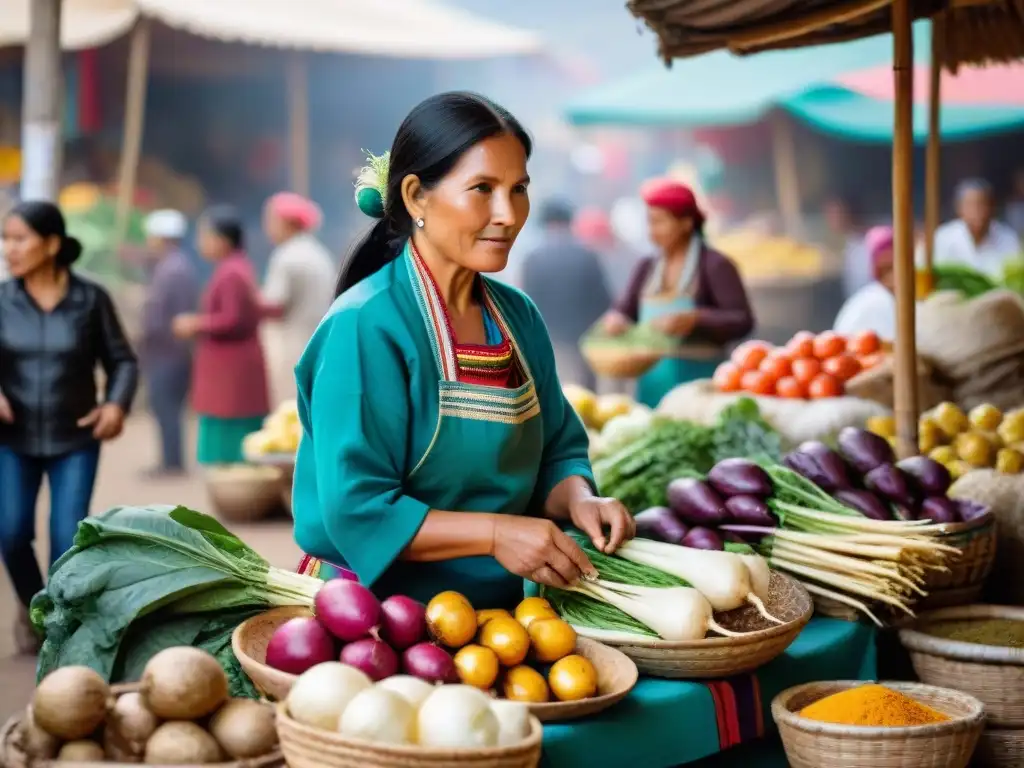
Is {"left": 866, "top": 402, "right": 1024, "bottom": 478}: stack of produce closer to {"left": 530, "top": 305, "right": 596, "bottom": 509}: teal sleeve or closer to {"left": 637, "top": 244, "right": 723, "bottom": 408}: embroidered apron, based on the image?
{"left": 637, "top": 244, "right": 723, "bottom": 408}: embroidered apron

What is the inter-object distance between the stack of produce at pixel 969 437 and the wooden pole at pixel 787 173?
10586 millimetres

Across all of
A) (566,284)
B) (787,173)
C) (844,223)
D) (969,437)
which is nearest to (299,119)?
(566,284)

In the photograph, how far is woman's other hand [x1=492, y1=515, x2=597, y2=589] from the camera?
8.80 feet

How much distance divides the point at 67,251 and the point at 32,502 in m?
1.01

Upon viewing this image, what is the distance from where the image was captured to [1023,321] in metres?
5.68

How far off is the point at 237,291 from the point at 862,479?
18.9ft

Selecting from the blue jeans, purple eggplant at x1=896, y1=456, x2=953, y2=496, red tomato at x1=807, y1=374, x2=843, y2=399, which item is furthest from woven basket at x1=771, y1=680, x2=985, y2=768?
the blue jeans

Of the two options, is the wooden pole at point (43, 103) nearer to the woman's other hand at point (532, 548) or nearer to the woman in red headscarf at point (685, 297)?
the woman in red headscarf at point (685, 297)

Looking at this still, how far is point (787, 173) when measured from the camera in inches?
614

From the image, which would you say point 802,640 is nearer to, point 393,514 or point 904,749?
→ point 904,749

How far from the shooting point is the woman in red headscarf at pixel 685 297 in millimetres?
6629

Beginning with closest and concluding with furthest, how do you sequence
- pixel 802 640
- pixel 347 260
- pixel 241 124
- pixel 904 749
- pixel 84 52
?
pixel 904 749, pixel 347 260, pixel 802 640, pixel 84 52, pixel 241 124

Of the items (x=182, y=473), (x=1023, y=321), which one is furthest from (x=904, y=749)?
(x=182, y=473)

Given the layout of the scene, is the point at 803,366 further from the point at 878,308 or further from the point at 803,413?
the point at 878,308
